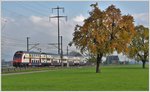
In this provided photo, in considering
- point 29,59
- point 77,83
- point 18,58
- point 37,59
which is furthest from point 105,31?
point 37,59

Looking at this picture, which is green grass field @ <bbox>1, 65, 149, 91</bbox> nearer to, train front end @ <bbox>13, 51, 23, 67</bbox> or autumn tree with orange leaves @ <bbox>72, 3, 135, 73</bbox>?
autumn tree with orange leaves @ <bbox>72, 3, 135, 73</bbox>

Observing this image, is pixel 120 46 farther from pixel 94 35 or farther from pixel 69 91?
pixel 69 91

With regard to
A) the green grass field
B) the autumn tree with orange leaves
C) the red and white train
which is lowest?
the green grass field

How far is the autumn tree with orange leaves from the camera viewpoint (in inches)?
2298

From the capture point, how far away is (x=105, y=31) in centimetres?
5844

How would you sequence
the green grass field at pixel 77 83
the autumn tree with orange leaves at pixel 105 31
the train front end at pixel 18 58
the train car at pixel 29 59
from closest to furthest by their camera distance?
1. the green grass field at pixel 77 83
2. the autumn tree with orange leaves at pixel 105 31
3. the train front end at pixel 18 58
4. the train car at pixel 29 59

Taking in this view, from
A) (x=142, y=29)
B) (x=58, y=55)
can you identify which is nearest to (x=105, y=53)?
(x=142, y=29)

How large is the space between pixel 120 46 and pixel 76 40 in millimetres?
6130

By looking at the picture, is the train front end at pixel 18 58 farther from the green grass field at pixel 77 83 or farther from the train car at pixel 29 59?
the green grass field at pixel 77 83

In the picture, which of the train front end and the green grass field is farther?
the train front end

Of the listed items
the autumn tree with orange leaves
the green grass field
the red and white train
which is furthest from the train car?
the green grass field

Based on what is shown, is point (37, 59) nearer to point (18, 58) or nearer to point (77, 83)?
point (18, 58)

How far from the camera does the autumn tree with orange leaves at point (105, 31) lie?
192 ft

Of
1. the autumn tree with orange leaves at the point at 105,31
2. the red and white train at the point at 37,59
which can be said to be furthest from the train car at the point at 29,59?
the autumn tree with orange leaves at the point at 105,31
